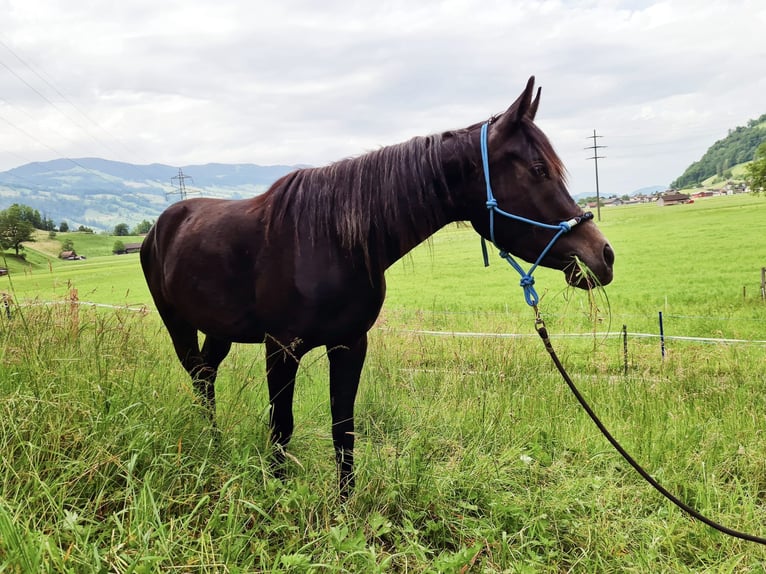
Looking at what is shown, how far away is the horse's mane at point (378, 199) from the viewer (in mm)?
2496

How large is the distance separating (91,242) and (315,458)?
97.7m

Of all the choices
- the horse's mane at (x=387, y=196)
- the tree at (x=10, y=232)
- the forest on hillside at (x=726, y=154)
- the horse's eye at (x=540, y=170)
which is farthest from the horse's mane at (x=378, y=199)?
the forest on hillside at (x=726, y=154)

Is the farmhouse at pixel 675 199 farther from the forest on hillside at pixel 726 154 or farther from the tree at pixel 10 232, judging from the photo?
the tree at pixel 10 232

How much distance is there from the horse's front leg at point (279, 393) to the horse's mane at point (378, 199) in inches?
27.1

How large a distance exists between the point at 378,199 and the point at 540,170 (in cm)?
89

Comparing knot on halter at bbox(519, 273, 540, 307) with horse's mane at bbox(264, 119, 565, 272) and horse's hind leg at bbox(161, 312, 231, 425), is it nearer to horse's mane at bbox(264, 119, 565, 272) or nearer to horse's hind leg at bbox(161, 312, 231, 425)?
horse's mane at bbox(264, 119, 565, 272)

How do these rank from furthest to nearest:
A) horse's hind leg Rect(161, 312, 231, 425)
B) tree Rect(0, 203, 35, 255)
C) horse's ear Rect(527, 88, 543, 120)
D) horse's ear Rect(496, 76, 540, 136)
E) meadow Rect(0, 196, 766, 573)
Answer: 1. tree Rect(0, 203, 35, 255)
2. horse's hind leg Rect(161, 312, 231, 425)
3. horse's ear Rect(527, 88, 543, 120)
4. horse's ear Rect(496, 76, 540, 136)
5. meadow Rect(0, 196, 766, 573)

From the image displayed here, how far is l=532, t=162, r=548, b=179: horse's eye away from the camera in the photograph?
2.36 meters

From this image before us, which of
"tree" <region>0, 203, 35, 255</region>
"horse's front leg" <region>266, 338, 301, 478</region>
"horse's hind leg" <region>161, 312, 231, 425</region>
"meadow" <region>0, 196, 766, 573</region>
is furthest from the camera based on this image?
"tree" <region>0, 203, 35, 255</region>

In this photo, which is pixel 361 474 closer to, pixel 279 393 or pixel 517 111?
pixel 279 393

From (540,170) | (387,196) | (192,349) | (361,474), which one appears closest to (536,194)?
(540,170)

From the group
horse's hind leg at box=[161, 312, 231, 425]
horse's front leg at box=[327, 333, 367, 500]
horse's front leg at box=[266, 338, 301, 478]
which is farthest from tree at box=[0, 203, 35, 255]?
horse's front leg at box=[327, 333, 367, 500]

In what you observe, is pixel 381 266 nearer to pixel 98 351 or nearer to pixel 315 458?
pixel 315 458

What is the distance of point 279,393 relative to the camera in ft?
8.62
